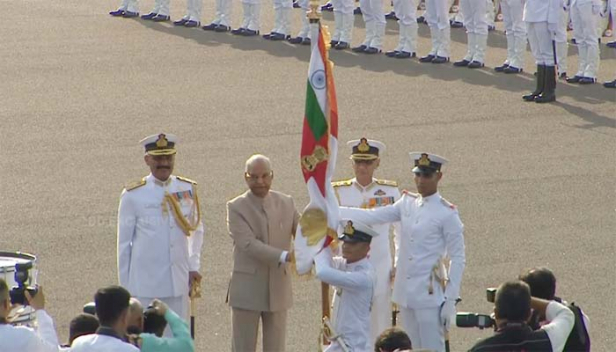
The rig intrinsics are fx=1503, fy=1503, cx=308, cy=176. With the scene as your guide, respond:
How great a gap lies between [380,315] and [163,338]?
275cm

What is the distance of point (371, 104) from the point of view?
17906mm

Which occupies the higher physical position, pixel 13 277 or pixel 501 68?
pixel 501 68

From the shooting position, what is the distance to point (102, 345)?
697 centimetres

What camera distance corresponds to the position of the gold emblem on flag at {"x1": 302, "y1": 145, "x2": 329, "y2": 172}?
30.2 feet

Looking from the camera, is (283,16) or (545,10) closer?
(545,10)

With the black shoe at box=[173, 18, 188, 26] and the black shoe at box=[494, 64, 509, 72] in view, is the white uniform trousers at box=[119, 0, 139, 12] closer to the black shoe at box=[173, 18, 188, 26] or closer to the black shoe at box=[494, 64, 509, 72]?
the black shoe at box=[173, 18, 188, 26]

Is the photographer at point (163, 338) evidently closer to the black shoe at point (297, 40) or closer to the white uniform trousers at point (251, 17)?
the black shoe at point (297, 40)

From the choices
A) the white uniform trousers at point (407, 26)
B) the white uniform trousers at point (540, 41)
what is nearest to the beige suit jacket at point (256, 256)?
the white uniform trousers at point (540, 41)

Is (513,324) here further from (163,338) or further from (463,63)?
(463,63)

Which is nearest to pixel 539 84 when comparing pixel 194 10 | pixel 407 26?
pixel 407 26

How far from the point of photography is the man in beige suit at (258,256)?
9398 millimetres

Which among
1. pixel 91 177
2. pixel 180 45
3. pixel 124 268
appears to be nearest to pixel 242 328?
pixel 124 268

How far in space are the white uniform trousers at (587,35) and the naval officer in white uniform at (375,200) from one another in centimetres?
956

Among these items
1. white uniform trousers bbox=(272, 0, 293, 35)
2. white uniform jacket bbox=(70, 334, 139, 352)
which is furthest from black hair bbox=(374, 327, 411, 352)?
white uniform trousers bbox=(272, 0, 293, 35)
